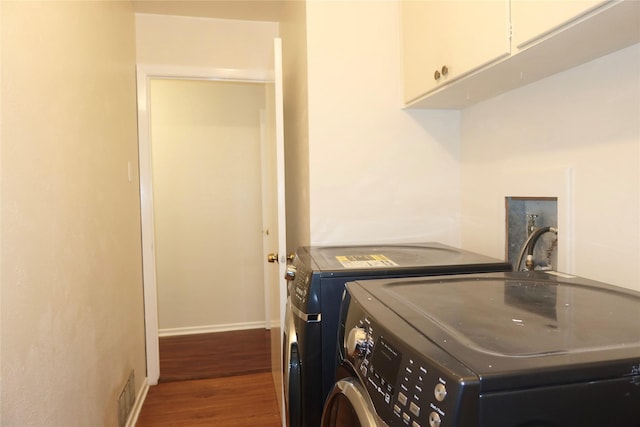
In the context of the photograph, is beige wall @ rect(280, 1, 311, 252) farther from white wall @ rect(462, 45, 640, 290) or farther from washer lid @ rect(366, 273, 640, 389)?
washer lid @ rect(366, 273, 640, 389)

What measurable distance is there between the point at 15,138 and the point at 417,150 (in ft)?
4.41

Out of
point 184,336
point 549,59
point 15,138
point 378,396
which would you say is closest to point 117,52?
point 15,138

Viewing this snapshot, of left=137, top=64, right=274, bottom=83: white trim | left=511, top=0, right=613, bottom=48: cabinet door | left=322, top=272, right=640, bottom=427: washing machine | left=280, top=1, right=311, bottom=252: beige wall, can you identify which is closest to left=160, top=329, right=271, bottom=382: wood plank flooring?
left=280, top=1, right=311, bottom=252: beige wall

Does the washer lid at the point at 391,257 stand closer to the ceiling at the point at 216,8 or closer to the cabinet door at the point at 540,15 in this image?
the cabinet door at the point at 540,15

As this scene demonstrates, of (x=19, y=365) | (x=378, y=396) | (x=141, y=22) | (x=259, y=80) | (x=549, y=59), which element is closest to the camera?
(x=378, y=396)

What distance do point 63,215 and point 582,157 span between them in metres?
1.51

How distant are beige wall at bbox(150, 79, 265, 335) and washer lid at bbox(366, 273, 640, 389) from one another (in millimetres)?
2491

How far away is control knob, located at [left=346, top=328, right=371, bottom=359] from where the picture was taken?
663 millimetres

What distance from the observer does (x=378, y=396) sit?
0.60 metres

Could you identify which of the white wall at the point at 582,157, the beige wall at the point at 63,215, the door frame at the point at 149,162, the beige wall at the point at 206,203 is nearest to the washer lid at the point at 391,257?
the white wall at the point at 582,157

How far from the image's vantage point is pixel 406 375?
53 centimetres

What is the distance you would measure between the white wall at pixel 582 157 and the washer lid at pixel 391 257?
238 mm

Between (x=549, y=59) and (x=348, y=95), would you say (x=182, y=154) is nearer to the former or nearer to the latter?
(x=348, y=95)

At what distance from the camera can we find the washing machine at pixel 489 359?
0.46 metres
